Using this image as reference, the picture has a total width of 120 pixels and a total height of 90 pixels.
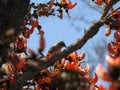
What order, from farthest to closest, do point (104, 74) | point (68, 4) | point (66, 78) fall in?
point (68, 4), point (66, 78), point (104, 74)

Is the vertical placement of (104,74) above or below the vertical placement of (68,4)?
below

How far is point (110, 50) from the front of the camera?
6.69 feet

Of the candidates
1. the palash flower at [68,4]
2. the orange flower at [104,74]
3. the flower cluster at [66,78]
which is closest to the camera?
the orange flower at [104,74]

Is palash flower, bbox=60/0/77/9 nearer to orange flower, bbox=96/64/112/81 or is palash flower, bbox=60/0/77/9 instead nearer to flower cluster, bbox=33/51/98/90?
flower cluster, bbox=33/51/98/90

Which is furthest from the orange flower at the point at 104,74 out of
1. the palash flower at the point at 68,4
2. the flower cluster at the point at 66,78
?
the palash flower at the point at 68,4

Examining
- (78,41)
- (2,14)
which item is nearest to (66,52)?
(78,41)

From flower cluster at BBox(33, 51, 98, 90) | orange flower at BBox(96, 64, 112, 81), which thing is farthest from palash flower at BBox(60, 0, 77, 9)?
orange flower at BBox(96, 64, 112, 81)

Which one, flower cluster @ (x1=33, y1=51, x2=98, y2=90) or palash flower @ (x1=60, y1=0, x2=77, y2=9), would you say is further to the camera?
palash flower @ (x1=60, y1=0, x2=77, y2=9)

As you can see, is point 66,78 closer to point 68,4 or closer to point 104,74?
point 104,74

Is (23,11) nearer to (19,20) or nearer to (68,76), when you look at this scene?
(19,20)

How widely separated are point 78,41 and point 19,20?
402 mm

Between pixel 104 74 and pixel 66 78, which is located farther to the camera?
pixel 66 78

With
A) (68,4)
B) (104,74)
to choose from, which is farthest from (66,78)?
(68,4)

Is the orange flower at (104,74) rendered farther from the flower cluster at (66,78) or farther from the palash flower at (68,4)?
the palash flower at (68,4)
